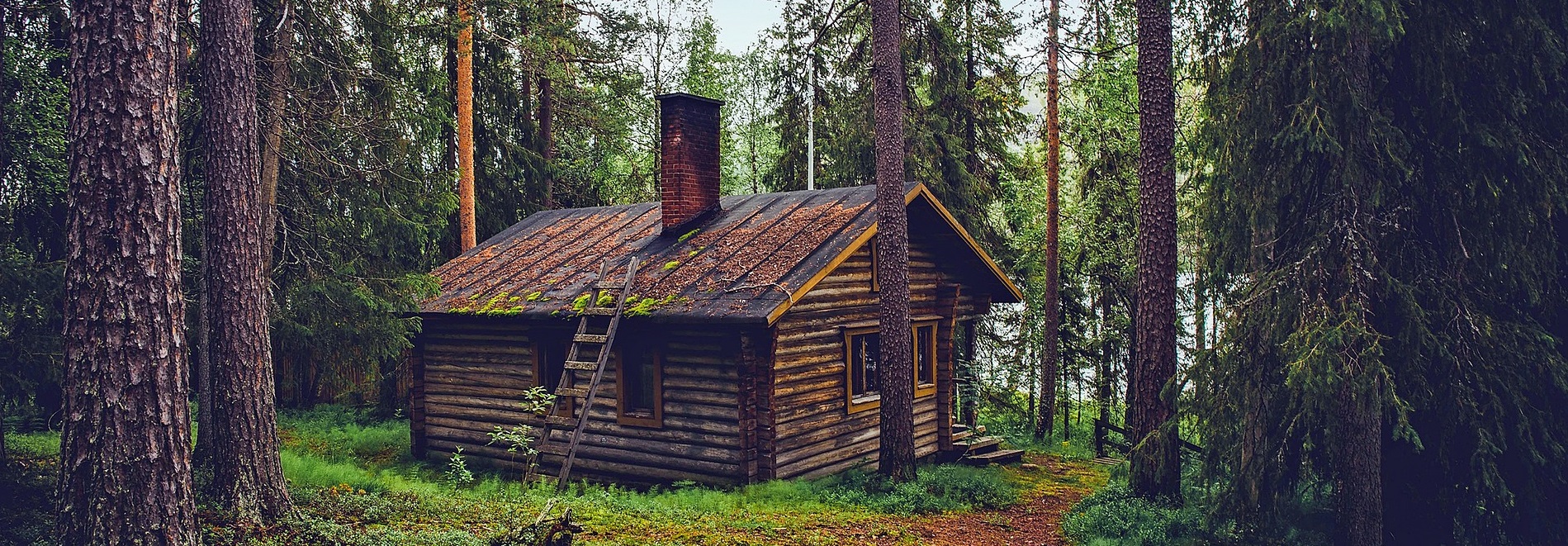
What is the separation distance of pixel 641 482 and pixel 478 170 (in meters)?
13.3

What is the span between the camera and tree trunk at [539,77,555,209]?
85.0 ft

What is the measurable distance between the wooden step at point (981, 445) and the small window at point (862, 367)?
2469mm

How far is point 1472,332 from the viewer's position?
882 centimetres

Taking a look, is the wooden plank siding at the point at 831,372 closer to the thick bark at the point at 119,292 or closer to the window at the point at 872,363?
the window at the point at 872,363

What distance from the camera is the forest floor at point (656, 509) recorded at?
8594 millimetres

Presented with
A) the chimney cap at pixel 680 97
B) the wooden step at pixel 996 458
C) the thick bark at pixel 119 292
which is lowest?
the wooden step at pixel 996 458

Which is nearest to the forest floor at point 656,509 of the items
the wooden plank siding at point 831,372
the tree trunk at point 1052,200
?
the wooden plank siding at point 831,372

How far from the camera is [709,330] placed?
1373 cm

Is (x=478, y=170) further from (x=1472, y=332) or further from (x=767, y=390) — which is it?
(x=1472, y=332)

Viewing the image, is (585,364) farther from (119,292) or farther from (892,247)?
(119,292)

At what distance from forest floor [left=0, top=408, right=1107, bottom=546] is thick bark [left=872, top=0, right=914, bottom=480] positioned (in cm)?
77

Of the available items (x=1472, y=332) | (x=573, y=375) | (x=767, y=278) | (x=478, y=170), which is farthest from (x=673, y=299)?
(x=478, y=170)

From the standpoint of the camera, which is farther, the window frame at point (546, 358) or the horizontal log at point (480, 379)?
the horizontal log at point (480, 379)

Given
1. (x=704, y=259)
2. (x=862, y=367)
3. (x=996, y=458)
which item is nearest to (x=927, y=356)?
(x=862, y=367)
